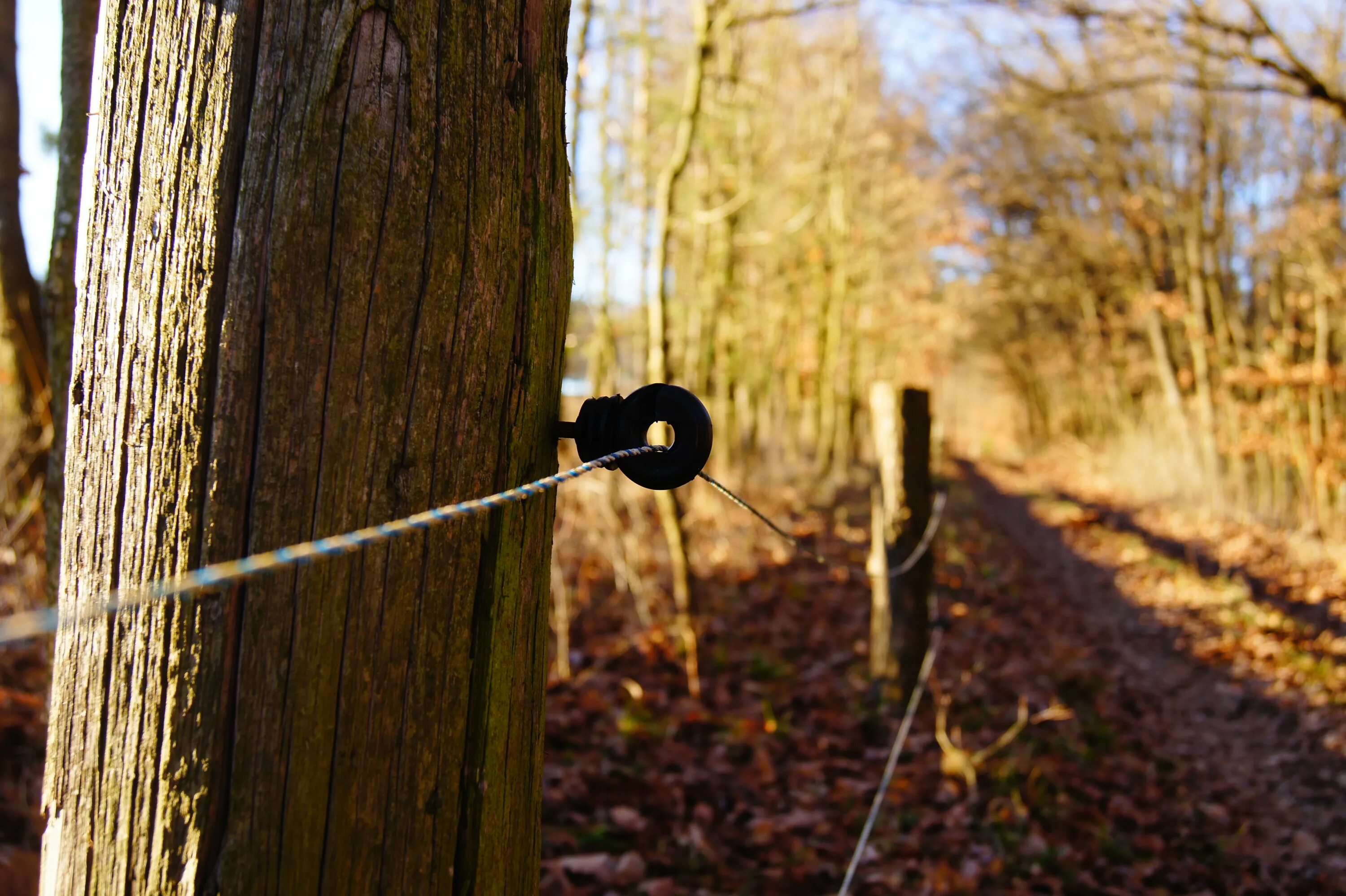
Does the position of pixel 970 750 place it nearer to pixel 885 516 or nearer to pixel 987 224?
pixel 885 516

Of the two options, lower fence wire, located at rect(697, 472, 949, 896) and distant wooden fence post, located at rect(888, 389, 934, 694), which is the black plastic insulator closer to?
lower fence wire, located at rect(697, 472, 949, 896)

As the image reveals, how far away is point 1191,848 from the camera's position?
4.16 metres

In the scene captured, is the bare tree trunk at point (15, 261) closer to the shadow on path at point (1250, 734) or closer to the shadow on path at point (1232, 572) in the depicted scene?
the shadow on path at point (1250, 734)

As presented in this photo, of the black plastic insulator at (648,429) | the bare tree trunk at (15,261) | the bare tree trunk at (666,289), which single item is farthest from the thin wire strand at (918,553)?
the bare tree trunk at (15,261)

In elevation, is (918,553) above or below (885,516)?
below

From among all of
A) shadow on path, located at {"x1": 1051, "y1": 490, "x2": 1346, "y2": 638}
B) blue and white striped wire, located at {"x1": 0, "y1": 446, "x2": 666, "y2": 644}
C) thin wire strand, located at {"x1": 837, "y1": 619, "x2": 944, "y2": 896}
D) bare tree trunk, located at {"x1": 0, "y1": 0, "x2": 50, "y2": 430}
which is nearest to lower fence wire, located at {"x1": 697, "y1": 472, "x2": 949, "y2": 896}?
thin wire strand, located at {"x1": 837, "y1": 619, "x2": 944, "y2": 896}

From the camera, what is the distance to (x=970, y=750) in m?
4.98

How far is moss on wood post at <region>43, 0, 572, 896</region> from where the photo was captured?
1.04 metres

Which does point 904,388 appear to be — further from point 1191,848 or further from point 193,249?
point 193,249

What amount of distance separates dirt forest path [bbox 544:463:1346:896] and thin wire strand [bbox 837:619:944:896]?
7 cm

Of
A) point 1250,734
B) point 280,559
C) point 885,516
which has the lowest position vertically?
point 1250,734

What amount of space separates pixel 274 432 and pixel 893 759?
394 cm

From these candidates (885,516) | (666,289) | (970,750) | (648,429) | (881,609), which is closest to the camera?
(648,429)

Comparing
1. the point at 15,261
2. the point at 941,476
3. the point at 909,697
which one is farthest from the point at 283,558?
the point at 941,476
